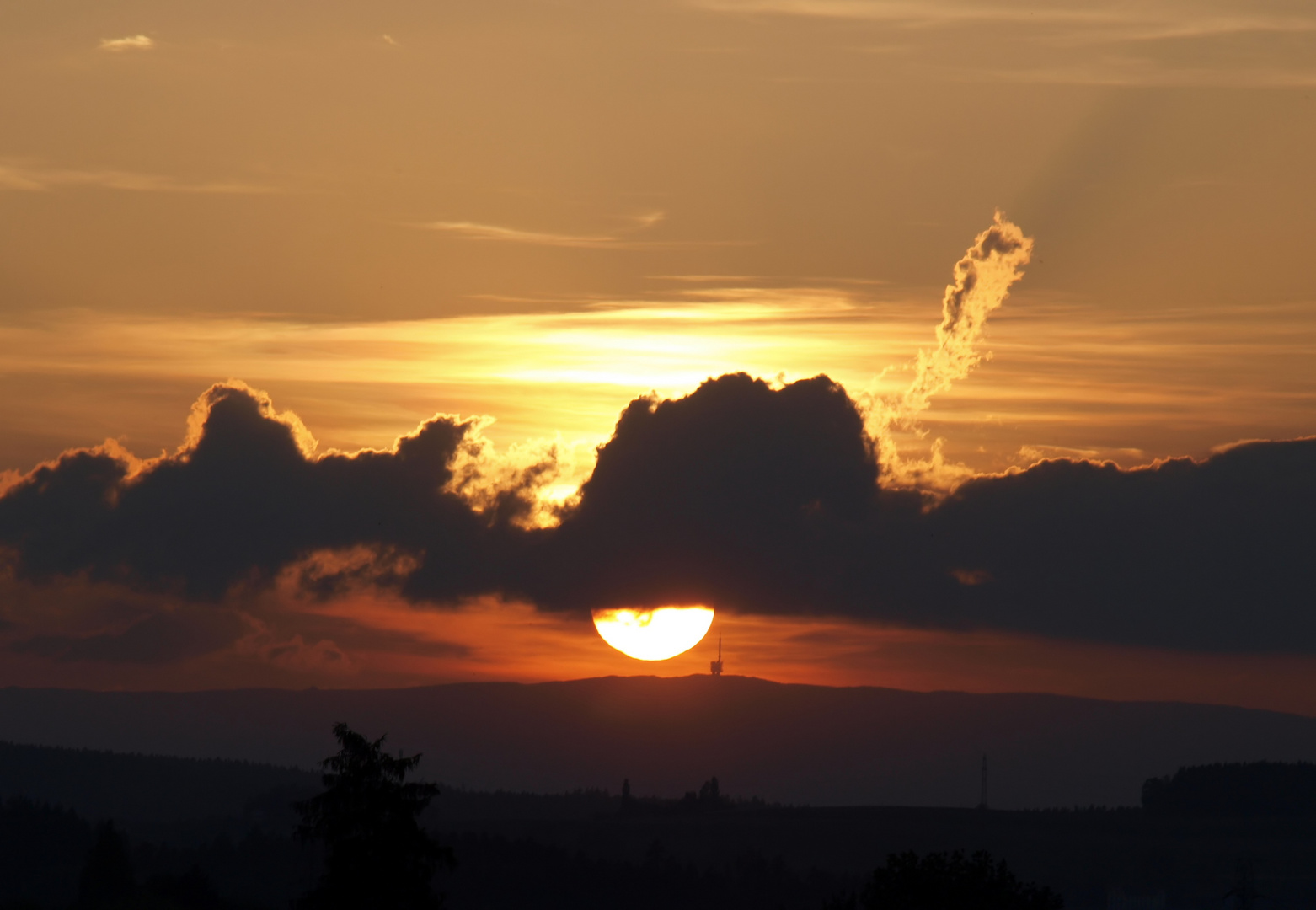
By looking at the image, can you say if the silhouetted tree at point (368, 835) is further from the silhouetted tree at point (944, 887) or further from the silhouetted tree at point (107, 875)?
the silhouetted tree at point (107, 875)

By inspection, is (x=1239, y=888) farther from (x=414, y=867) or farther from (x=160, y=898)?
(x=160, y=898)

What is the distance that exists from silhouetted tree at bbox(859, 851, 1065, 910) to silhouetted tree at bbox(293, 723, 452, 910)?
18.3 metres

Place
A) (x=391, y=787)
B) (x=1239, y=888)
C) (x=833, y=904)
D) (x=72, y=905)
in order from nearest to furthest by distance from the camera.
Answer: (x=391, y=787), (x=833, y=904), (x=1239, y=888), (x=72, y=905)

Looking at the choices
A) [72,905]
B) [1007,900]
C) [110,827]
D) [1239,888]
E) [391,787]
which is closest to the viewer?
[391,787]

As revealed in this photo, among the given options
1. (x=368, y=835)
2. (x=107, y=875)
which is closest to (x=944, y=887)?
(x=368, y=835)

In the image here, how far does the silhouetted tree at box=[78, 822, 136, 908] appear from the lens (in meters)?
171

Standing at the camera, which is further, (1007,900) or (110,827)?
(110,827)

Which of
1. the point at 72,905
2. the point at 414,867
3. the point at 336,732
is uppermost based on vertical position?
the point at 336,732

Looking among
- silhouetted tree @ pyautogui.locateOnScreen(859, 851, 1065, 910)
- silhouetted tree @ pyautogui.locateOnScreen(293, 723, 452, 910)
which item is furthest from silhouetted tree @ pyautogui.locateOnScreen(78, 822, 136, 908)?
silhouetted tree @ pyautogui.locateOnScreen(859, 851, 1065, 910)

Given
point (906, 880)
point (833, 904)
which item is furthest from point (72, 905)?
point (906, 880)

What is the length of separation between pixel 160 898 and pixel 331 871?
103 meters

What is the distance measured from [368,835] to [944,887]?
22742mm

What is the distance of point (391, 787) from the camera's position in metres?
64.5

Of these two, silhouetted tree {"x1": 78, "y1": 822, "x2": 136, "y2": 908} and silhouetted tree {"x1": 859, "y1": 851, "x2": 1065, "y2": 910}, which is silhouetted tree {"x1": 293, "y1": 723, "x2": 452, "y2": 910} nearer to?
silhouetted tree {"x1": 859, "y1": 851, "x2": 1065, "y2": 910}
